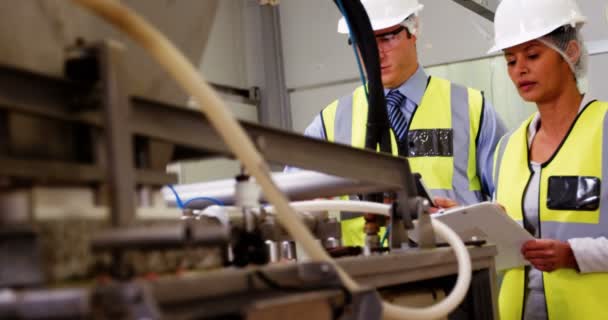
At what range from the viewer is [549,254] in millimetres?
1983

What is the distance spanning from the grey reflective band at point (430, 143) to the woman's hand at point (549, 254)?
48 cm

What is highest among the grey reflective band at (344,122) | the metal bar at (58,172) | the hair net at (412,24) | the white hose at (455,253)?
the hair net at (412,24)

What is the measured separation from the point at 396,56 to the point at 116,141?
1917mm

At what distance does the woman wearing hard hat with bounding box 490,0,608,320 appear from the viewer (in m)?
2.02

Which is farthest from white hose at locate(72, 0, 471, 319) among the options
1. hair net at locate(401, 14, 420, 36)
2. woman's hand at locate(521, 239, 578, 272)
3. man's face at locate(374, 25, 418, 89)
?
hair net at locate(401, 14, 420, 36)

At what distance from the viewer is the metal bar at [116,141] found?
742mm

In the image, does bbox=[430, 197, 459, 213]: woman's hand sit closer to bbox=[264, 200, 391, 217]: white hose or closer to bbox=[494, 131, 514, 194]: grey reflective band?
bbox=[494, 131, 514, 194]: grey reflective band

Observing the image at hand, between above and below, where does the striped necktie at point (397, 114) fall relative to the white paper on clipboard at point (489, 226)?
above

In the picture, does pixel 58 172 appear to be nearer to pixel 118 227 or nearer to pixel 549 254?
pixel 118 227

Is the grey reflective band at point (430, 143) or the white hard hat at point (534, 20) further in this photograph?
the grey reflective band at point (430, 143)

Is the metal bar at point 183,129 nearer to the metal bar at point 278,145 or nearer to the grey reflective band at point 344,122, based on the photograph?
the metal bar at point 278,145

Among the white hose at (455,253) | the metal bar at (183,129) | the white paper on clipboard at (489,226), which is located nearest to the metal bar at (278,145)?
the metal bar at (183,129)

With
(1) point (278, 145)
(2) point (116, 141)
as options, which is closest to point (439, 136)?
(1) point (278, 145)

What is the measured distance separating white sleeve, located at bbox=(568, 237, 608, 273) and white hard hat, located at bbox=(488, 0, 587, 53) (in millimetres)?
601
